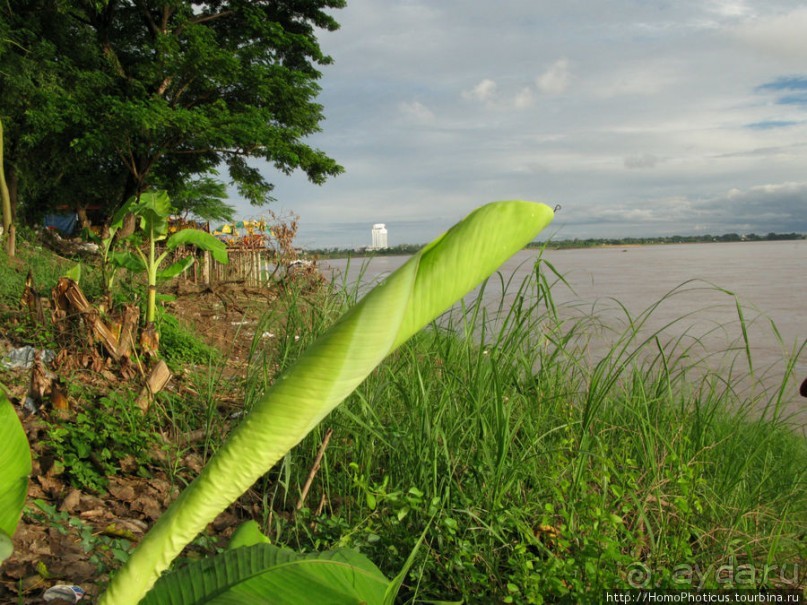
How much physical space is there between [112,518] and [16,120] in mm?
16989

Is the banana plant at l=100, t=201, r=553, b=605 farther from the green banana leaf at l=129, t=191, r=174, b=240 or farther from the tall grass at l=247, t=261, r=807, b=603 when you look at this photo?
the green banana leaf at l=129, t=191, r=174, b=240

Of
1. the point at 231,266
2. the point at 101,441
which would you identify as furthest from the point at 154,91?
the point at 101,441

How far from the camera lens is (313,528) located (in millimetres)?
2279

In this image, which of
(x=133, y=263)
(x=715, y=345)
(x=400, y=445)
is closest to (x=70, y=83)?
(x=133, y=263)

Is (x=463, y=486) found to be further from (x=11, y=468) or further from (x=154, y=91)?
(x=154, y=91)

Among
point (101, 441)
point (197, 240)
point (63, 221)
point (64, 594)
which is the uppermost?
point (63, 221)

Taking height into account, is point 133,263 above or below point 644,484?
above

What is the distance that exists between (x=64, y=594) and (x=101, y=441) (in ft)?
3.89

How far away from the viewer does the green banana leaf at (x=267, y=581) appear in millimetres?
1087

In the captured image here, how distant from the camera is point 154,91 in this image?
17.2 m

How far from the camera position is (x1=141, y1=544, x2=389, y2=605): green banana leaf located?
42.8 inches

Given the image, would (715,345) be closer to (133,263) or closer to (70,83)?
(133,263)

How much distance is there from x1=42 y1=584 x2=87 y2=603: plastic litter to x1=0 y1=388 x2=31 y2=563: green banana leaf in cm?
46

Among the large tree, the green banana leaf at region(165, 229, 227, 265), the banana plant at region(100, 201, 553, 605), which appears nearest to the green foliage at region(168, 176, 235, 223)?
the large tree
